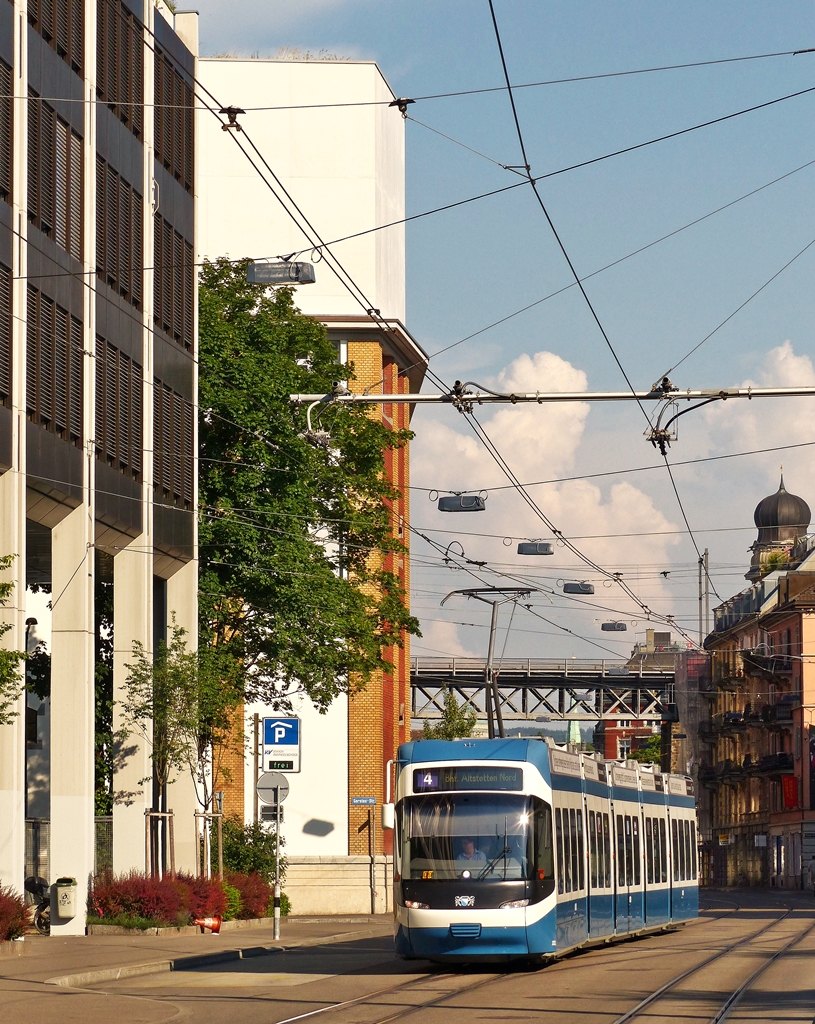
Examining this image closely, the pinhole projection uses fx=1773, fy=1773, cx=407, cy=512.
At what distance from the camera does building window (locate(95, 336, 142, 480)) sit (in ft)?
105

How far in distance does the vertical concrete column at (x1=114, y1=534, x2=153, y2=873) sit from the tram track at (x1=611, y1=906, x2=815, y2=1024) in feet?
37.0

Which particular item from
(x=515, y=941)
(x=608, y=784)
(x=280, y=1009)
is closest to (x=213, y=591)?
(x=608, y=784)

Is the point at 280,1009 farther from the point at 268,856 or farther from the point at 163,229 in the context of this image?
the point at 268,856

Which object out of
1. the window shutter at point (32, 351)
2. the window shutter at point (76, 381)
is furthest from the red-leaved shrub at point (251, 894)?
the window shutter at point (32, 351)

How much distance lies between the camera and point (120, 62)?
110 ft

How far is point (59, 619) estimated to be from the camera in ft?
101

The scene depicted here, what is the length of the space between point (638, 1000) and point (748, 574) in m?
123

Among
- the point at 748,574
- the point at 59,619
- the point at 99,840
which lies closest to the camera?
the point at 59,619

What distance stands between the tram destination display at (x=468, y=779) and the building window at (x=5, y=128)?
11.7 m

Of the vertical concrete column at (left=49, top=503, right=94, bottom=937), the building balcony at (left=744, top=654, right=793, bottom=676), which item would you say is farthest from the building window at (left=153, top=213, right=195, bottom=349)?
the building balcony at (left=744, top=654, right=793, bottom=676)

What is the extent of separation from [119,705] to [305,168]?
29.3 m

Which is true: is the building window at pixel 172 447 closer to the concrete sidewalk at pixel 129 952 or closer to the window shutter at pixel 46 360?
the window shutter at pixel 46 360

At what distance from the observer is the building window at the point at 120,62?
32469 mm

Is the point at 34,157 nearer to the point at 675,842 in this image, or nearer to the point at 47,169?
the point at 47,169
